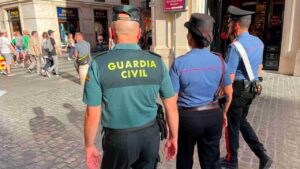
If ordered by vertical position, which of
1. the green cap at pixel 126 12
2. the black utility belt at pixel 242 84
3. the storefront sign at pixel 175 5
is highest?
the storefront sign at pixel 175 5

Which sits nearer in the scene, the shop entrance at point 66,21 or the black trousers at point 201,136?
the black trousers at point 201,136

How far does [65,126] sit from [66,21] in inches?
672

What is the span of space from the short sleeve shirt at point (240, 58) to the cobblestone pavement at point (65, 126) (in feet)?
4.27

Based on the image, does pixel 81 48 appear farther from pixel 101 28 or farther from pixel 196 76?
pixel 101 28

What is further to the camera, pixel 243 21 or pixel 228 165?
pixel 228 165

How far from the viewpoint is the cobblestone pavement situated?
3596mm

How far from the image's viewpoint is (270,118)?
4.96 metres

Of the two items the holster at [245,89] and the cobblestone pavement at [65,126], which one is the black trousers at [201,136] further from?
the cobblestone pavement at [65,126]

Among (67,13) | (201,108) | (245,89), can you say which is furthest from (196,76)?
(67,13)

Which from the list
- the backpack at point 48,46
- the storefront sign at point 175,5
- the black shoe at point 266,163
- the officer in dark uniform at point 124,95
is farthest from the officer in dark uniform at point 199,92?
the backpack at point 48,46

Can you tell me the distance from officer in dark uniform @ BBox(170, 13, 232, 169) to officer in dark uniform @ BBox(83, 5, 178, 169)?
288mm

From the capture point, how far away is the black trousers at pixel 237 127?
2.93 m

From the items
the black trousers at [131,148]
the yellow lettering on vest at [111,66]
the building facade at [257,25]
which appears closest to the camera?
the yellow lettering on vest at [111,66]

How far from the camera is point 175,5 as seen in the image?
9352 millimetres
